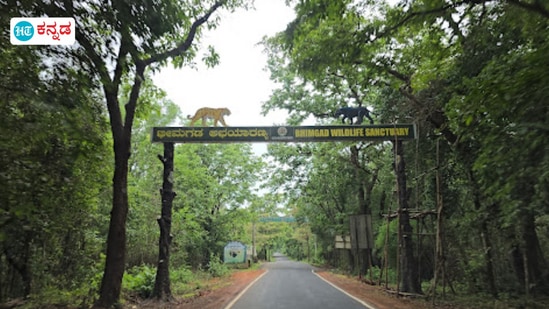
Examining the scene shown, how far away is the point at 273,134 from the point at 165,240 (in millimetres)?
4998

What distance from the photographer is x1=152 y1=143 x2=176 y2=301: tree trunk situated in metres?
10.2

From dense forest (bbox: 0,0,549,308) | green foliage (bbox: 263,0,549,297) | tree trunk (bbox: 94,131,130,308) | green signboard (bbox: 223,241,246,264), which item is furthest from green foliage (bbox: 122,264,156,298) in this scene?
green signboard (bbox: 223,241,246,264)

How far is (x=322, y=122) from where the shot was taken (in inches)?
811

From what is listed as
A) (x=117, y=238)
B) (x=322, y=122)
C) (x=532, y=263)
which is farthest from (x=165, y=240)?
(x=322, y=122)

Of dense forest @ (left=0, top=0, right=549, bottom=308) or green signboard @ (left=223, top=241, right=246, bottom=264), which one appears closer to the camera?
dense forest @ (left=0, top=0, right=549, bottom=308)

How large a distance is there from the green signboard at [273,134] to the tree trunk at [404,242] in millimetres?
609

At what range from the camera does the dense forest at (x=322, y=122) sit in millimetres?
4383

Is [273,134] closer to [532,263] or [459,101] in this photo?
[459,101]

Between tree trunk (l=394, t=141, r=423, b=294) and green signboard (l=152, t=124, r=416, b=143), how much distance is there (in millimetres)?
609

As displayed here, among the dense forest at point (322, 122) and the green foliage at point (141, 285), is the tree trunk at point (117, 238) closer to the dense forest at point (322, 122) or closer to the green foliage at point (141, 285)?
the dense forest at point (322, 122)

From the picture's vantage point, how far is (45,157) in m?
6.70

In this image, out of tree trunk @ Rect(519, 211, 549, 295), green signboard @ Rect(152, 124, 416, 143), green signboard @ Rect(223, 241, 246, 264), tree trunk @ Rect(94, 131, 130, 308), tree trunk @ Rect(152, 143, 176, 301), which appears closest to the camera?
tree trunk @ Rect(94, 131, 130, 308)

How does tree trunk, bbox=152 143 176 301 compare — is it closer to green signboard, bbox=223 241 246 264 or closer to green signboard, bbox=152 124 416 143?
green signboard, bbox=152 124 416 143

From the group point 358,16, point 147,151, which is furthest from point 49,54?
point 147,151
